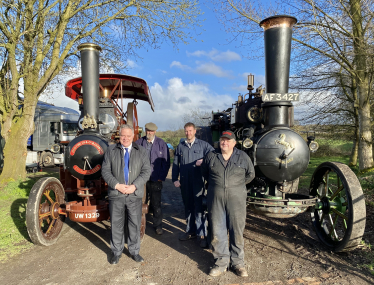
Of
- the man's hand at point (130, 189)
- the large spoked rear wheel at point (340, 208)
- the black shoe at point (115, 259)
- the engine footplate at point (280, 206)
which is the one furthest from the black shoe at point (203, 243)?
the large spoked rear wheel at point (340, 208)

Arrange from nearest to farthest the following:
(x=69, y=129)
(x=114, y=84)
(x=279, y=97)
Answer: (x=279, y=97), (x=114, y=84), (x=69, y=129)

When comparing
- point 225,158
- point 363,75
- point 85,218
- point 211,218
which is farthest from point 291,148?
point 363,75

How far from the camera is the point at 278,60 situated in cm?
367

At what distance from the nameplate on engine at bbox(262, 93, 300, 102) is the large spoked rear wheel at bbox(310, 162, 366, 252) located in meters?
1.00

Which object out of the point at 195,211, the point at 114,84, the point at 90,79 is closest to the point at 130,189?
the point at 195,211

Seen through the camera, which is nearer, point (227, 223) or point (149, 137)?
point (227, 223)

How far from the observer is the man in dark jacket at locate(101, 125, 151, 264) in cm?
317

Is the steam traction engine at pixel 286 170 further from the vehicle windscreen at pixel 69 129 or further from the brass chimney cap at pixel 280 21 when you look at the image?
the vehicle windscreen at pixel 69 129

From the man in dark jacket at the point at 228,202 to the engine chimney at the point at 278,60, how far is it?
0.96 metres

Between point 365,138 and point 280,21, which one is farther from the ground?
point 280,21

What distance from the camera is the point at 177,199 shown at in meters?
6.52

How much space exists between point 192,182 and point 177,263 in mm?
1123

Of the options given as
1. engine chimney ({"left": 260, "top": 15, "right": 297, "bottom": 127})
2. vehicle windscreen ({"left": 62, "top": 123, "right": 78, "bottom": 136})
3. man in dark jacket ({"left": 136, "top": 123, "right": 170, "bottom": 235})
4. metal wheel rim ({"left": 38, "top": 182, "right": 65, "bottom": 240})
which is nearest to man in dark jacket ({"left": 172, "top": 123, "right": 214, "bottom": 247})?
man in dark jacket ({"left": 136, "top": 123, "right": 170, "bottom": 235})

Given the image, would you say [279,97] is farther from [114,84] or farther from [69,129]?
[69,129]
